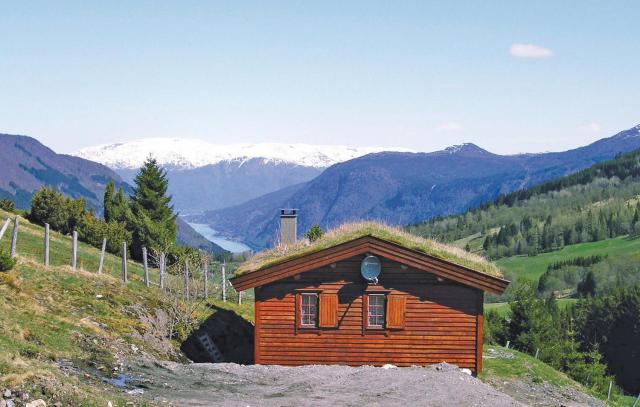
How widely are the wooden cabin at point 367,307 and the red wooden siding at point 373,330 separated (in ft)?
0.13

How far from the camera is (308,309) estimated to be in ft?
104

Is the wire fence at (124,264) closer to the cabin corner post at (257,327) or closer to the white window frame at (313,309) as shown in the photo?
the cabin corner post at (257,327)

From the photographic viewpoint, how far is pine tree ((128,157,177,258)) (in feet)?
228

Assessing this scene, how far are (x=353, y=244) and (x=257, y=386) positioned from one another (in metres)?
7.59

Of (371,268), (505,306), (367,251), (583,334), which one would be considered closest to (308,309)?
(371,268)

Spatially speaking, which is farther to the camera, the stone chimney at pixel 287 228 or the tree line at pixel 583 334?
the tree line at pixel 583 334

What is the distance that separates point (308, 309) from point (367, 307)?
2.36 metres

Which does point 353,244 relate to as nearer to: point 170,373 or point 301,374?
point 301,374

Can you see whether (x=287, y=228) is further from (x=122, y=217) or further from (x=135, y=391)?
(x=122, y=217)

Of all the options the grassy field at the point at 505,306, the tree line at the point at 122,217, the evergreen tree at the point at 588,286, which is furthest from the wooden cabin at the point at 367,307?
the evergreen tree at the point at 588,286

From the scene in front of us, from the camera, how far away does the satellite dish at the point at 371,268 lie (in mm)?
31391

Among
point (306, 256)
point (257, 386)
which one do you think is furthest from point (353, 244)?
point (257, 386)

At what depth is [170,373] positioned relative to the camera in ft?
86.2

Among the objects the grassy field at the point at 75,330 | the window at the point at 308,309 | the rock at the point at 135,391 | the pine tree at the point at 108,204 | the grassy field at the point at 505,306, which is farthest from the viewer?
the grassy field at the point at 505,306
